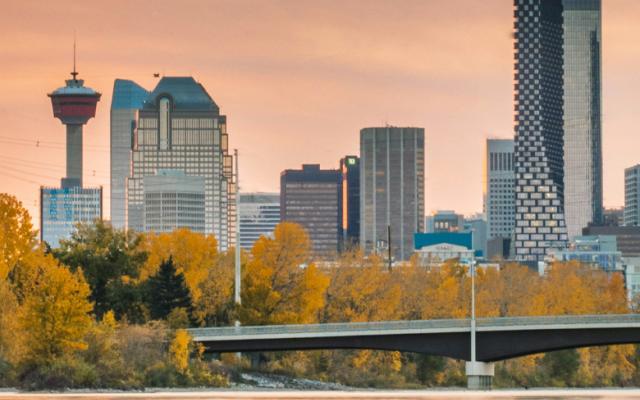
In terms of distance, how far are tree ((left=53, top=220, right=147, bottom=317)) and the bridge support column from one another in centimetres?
2910

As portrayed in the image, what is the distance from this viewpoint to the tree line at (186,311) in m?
133

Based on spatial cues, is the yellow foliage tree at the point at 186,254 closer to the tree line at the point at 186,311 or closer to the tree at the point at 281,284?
the tree line at the point at 186,311

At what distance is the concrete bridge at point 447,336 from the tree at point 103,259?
11.5 m

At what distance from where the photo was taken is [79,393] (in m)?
119

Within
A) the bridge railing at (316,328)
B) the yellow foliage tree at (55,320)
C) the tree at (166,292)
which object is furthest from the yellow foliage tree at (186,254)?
the yellow foliage tree at (55,320)

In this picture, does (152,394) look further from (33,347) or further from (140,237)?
(140,237)

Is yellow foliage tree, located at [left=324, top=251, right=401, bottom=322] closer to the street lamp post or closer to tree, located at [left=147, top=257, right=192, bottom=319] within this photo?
tree, located at [left=147, top=257, right=192, bottom=319]

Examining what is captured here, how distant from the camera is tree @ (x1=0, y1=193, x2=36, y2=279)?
164875 mm

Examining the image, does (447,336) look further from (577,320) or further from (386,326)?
(577,320)

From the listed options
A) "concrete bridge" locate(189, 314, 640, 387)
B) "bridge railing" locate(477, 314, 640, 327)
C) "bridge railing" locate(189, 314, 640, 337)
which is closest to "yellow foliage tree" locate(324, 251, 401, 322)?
"bridge railing" locate(189, 314, 640, 337)

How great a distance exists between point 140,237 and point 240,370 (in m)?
19.6

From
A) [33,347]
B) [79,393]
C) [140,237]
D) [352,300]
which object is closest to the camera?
[79,393]

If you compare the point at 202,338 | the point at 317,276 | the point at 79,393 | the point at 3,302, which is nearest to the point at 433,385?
the point at 317,276

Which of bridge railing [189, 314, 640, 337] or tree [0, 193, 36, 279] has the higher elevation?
tree [0, 193, 36, 279]
